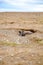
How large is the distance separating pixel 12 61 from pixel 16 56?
Result: 2.28 feet

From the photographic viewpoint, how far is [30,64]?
7.76m

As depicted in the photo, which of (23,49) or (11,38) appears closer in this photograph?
(23,49)

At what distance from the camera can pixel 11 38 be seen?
12859 millimetres

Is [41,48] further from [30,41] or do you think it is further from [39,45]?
[30,41]

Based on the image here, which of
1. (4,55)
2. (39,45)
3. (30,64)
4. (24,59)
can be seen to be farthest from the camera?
(39,45)

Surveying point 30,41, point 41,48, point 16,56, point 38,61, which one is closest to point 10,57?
point 16,56

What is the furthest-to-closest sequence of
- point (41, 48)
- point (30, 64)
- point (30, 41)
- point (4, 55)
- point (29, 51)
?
point (30, 41)
point (41, 48)
point (29, 51)
point (4, 55)
point (30, 64)

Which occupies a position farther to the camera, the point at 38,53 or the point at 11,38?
the point at 11,38

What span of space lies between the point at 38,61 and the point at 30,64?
0.41 m

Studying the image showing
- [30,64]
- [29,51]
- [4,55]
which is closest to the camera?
[30,64]

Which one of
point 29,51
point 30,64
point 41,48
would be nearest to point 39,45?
point 41,48

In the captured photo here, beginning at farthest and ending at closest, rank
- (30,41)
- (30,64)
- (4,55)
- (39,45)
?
(30,41) < (39,45) < (4,55) < (30,64)

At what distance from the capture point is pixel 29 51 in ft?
31.1

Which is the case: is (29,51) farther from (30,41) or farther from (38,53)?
(30,41)
